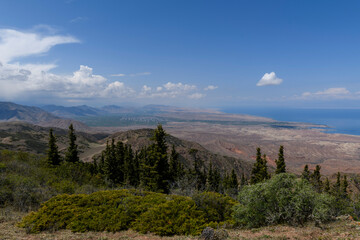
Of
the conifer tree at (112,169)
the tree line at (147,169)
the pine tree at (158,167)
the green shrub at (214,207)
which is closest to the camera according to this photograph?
the green shrub at (214,207)

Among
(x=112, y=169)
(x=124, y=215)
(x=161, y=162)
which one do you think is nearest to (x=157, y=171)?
(x=161, y=162)

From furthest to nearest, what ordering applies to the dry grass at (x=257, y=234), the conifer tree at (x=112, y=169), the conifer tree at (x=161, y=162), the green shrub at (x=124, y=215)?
the conifer tree at (x=112, y=169), the conifer tree at (x=161, y=162), the green shrub at (x=124, y=215), the dry grass at (x=257, y=234)

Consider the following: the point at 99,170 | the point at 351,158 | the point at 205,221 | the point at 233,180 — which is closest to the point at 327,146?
the point at 351,158

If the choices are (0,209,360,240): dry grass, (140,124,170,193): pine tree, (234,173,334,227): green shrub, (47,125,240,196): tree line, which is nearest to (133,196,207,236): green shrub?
(0,209,360,240): dry grass

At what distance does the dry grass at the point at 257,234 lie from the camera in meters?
8.69

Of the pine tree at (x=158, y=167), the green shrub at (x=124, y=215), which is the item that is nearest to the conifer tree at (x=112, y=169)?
the pine tree at (x=158, y=167)

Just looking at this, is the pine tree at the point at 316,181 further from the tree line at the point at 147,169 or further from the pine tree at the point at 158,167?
the pine tree at the point at 158,167

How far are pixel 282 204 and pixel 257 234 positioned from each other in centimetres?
243

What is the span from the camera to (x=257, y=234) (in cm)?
959

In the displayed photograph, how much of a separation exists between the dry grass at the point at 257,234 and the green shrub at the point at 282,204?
59cm

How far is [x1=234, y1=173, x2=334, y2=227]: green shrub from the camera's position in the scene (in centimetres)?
1045

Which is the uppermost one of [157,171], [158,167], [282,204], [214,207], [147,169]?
[282,204]

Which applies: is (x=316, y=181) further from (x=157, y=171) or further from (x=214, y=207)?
(x=214, y=207)

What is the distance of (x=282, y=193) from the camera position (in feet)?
35.7
